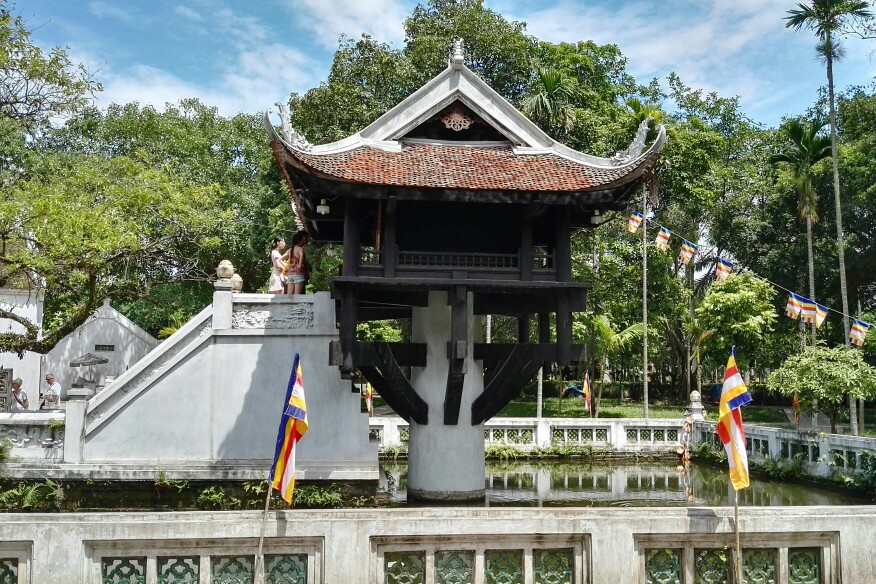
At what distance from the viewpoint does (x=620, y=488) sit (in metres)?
18.5

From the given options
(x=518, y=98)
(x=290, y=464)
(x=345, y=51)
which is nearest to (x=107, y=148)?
(x=345, y=51)

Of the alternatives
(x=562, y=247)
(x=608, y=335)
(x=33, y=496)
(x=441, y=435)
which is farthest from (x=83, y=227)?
(x=608, y=335)

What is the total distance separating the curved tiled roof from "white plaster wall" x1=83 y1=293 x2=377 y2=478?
2.65 meters

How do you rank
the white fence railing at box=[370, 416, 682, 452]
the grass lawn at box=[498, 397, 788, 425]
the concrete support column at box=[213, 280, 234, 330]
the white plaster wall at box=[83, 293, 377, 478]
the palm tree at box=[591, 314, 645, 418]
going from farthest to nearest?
1. the grass lawn at box=[498, 397, 788, 425]
2. the palm tree at box=[591, 314, 645, 418]
3. the white fence railing at box=[370, 416, 682, 452]
4. the concrete support column at box=[213, 280, 234, 330]
5. the white plaster wall at box=[83, 293, 377, 478]

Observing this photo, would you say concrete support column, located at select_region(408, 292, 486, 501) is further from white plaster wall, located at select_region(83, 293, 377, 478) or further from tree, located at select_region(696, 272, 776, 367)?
tree, located at select_region(696, 272, 776, 367)

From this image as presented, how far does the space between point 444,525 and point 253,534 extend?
1417 millimetres

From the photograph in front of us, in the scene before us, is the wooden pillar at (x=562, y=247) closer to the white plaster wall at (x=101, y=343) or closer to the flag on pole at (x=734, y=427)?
the flag on pole at (x=734, y=427)

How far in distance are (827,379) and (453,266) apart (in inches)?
397

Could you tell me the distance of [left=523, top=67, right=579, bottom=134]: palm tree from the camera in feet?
92.3

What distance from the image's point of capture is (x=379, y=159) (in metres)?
13.8

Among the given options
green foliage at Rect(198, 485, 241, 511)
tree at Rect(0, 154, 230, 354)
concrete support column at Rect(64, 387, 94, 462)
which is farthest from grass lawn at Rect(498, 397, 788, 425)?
concrete support column at Rect(64, 387, 94, 462)

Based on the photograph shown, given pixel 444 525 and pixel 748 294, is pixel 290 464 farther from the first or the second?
pixel 748 294

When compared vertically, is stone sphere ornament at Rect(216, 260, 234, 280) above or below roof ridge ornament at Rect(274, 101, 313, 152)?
below

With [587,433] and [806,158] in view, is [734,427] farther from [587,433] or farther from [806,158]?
[806,158]
